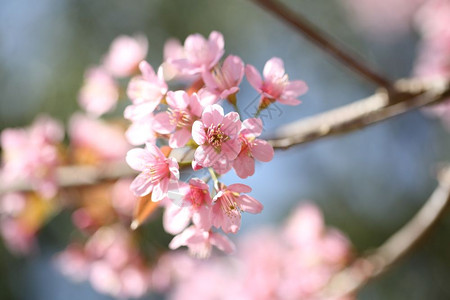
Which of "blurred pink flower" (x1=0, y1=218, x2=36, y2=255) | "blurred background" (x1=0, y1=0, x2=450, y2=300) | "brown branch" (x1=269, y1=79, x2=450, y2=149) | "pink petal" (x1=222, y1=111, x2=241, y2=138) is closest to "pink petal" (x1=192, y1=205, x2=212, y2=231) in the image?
"pink petal" (x1=222, y1=111, x2=241, y2=138)

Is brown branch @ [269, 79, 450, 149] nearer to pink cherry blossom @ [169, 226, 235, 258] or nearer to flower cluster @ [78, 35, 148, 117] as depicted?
pink cherry blossom @ [169, 226, 235, 258]

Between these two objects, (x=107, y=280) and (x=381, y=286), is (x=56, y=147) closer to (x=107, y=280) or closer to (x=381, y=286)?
(x=107, y=280)

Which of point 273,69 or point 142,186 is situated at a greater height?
point 273,69

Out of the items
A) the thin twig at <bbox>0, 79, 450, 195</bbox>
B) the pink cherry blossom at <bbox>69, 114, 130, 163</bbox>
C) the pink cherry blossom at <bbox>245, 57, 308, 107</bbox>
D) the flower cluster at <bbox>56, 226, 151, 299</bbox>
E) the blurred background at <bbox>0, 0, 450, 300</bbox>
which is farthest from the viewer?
the blurred background at <bbox>0, 0, 450, 300</bbox>

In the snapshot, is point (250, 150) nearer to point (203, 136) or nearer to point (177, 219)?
point (203, 136)

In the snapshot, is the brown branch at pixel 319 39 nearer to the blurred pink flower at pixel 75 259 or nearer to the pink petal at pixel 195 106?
the pink petal at pixel 195 106

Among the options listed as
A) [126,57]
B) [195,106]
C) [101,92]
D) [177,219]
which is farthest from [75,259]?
[195,106]
